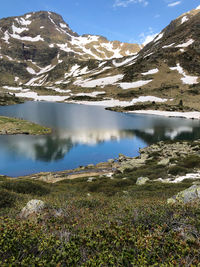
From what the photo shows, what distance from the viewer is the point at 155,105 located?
144 metres

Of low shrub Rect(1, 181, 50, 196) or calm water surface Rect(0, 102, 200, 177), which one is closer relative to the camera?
low shrub Rect(1, 181, 50, 196)

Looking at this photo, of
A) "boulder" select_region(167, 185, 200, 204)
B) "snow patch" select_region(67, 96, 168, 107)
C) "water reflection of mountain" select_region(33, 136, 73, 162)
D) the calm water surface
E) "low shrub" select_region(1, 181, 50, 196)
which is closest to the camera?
"boulder" select_region(167, 185, 200, 204)

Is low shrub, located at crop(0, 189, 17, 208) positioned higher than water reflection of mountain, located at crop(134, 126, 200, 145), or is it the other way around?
low shrub, located at crop(0, 189, 17, 208)

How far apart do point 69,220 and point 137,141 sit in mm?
58860

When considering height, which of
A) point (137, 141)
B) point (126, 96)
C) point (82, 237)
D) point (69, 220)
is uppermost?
point (126, 96)

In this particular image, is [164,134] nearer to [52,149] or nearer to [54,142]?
[54,142]

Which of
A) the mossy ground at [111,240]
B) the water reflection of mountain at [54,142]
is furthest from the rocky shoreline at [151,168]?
the mossy ground at [111,240]

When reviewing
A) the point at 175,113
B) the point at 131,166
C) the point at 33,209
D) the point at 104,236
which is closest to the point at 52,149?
the point at 131,166

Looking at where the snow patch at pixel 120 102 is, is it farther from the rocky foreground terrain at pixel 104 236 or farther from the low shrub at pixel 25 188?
the rocky foreground terrain at pixel 104 236

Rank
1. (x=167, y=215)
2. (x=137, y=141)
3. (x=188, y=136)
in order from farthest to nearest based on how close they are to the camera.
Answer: (x=188, y=136), (x=137, y=141), (x=167, y=215)

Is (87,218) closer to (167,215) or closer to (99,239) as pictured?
(99,239)

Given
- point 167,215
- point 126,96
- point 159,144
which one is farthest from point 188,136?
point 126,96

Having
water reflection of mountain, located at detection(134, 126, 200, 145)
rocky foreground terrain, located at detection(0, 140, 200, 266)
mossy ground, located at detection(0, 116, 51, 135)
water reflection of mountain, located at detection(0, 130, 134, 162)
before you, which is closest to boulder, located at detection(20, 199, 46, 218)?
rocky foreground terrain, located at detection(0, 140, 200, 266)

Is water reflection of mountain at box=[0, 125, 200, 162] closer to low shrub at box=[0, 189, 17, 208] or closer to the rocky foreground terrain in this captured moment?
low shrub at box=[0, 189, 17, 208]
